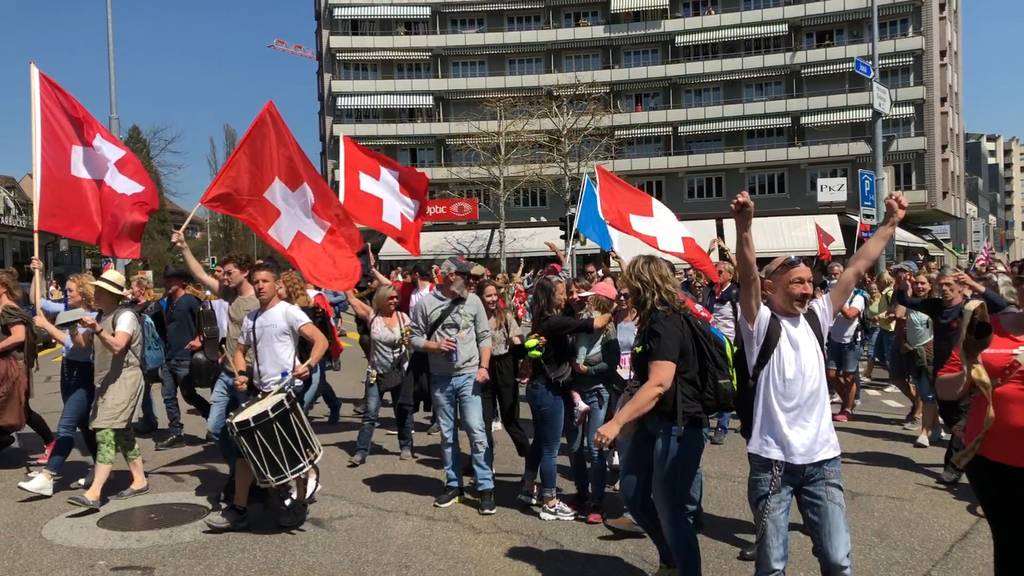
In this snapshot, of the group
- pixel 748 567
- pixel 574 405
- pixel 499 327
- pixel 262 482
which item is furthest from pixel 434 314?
pixel 748 567

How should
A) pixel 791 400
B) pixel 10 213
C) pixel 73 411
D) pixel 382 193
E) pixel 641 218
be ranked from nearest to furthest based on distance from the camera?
pixel 791 400 < pixel 73 411 < pixel 641 218 < pixel 382 193 < pixel 10 213

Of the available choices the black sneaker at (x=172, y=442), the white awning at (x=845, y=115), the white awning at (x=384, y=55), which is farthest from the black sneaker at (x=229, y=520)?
the white awning at (x=384, y=55)

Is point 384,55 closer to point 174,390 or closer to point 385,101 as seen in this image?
point 385,101

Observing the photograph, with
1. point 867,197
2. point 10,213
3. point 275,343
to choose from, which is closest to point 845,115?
point 867,197

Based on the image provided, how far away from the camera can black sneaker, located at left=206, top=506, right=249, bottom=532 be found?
5.33m

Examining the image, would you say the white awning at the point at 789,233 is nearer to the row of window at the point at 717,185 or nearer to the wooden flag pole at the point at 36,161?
the row of window at the point at 717,185

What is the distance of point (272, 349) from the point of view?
557 centimetres

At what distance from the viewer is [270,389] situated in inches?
219

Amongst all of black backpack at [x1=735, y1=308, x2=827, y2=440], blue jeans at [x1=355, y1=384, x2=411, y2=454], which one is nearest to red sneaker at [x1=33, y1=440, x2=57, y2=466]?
blue jeans at [x1=355, y1=384, x2=411, y2=454]

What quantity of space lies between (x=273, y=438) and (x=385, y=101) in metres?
47.8

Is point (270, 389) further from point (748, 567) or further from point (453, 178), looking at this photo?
point (453, 178)

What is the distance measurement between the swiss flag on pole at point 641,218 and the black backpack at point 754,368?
3.80 metres

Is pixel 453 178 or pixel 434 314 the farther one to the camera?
pixel 453 178

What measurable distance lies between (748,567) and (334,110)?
51.5 meters
